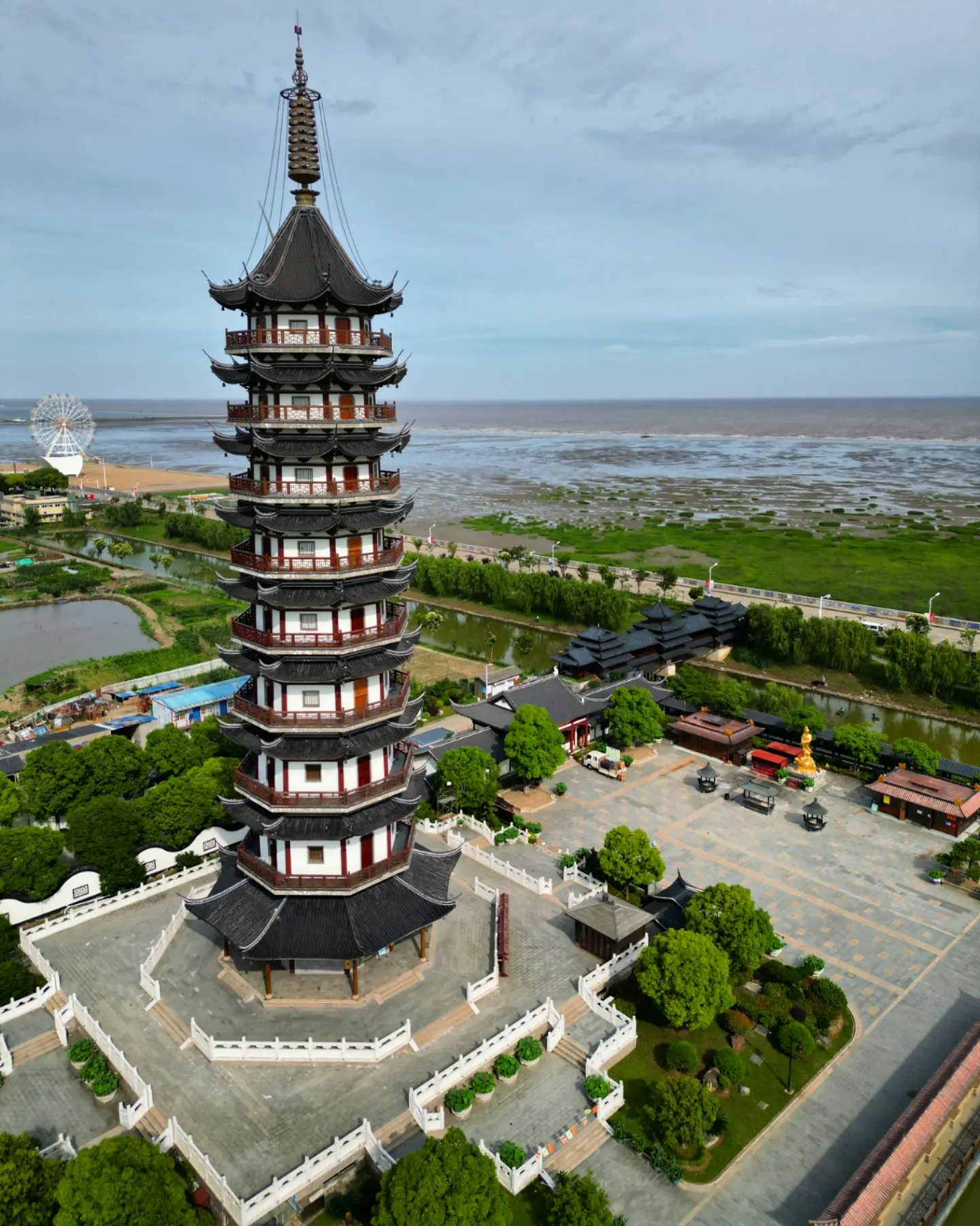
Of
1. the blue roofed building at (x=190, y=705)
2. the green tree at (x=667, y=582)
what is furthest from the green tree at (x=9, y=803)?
the green tree at (x=667, y=582)

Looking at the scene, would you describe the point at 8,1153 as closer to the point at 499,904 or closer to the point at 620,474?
the point at 499,904

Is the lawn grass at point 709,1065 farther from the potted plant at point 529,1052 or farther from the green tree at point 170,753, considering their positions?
the green tree at point 170,753

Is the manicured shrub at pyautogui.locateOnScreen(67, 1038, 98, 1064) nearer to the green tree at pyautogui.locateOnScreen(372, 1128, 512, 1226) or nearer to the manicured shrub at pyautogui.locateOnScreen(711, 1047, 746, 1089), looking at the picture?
the green tree at pyautogui.locateOnScreen(372, 1128, 512, 1226)

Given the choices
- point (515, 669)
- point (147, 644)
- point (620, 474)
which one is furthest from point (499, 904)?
point (620, 474)

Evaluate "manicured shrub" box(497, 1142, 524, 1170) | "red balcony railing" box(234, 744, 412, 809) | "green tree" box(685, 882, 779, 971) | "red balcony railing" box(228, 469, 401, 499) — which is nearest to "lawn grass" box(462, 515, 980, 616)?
"green tree" box(685, 882, 779, 971)

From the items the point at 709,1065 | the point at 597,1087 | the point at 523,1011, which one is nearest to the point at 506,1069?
the point at 523,1011
